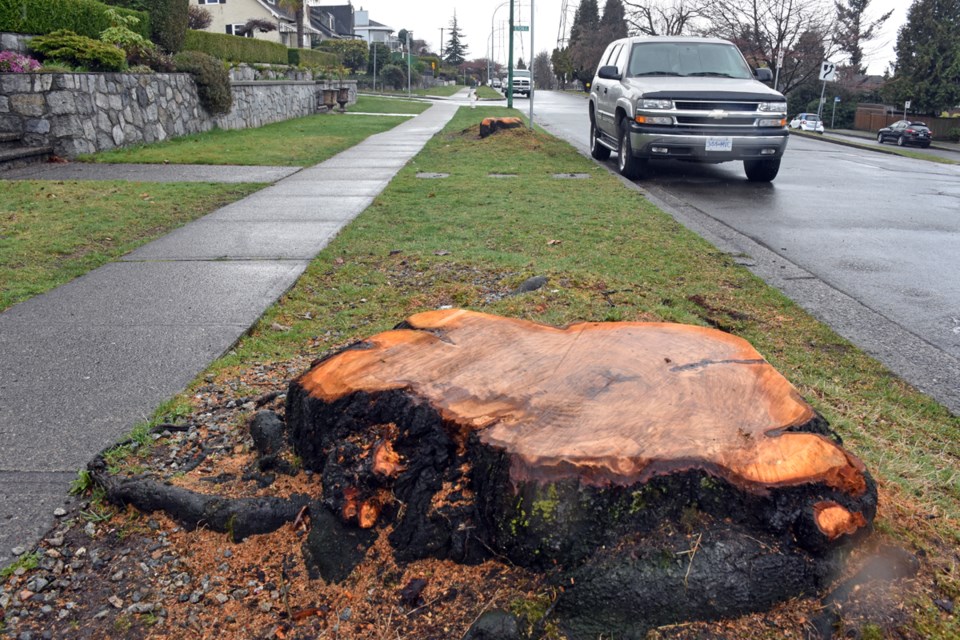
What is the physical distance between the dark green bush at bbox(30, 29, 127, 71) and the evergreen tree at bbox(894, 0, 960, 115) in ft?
165

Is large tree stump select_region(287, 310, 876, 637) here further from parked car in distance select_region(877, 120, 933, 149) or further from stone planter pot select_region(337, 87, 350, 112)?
parked car in distance select_region(877, 120, 933, 149)

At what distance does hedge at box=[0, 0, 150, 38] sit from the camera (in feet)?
40.1

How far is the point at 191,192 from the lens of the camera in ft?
30.6

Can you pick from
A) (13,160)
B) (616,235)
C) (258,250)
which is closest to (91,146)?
(13,160)

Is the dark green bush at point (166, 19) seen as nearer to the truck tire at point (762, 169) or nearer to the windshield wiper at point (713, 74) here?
the windshield wiper at point (713, 74)

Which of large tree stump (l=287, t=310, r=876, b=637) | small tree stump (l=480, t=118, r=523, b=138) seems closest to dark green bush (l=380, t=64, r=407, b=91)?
small tree stump (l=480, t=118, r=523, b=138)

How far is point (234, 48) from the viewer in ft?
74.1

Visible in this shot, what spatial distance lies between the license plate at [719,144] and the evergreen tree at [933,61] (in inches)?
1852

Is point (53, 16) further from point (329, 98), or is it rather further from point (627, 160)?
point (329, 98)

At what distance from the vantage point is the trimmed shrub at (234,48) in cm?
1997

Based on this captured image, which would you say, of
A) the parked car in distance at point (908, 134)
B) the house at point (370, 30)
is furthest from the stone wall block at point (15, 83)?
the house at point (370, 30)

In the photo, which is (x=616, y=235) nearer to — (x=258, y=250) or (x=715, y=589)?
(x=258, y=250)

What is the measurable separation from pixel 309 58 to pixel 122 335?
3175cm

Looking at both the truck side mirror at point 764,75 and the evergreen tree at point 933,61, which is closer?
the truck side mirror at point 764,75
